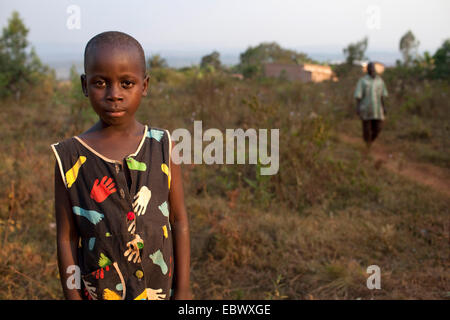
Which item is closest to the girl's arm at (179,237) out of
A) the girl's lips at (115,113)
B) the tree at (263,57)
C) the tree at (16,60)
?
the girl's lips at (115,113)

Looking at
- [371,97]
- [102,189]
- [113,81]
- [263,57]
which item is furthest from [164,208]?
[263,57]

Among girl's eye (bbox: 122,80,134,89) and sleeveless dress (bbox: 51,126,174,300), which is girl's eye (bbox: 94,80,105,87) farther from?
sleeveless dress (bbox: 51,126,174,300)

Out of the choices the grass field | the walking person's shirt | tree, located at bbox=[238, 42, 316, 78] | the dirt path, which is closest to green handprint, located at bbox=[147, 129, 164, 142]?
the grass field

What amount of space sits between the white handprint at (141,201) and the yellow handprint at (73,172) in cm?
18

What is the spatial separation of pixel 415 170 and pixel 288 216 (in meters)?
2.54

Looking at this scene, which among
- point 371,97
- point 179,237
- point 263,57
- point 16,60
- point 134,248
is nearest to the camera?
point 134,248

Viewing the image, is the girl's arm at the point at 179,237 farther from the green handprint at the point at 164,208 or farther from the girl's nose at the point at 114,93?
the girl's nose at the point at 114,93

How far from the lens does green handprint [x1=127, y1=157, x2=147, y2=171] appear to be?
→ 116cm

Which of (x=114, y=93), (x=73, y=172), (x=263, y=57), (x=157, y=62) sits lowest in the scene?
(x=73, y=172)

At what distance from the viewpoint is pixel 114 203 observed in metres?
1.15

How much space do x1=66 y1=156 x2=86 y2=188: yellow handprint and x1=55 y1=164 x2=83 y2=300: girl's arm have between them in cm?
2

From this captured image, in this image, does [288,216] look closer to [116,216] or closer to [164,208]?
[164,208]

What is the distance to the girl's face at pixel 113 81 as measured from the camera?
105 centimetres
